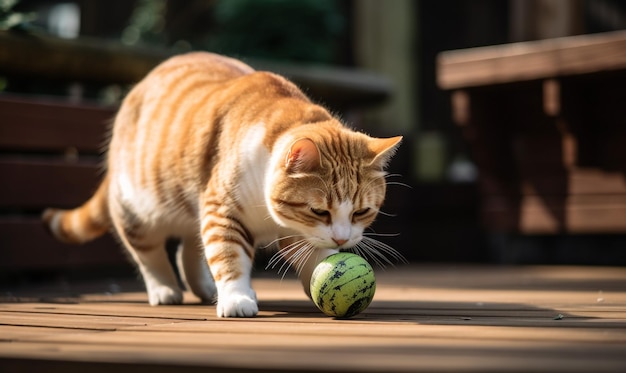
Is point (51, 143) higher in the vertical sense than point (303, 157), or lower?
lower

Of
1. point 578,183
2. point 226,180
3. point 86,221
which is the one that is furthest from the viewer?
A: point 578,183

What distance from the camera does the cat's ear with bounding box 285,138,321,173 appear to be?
2809mm

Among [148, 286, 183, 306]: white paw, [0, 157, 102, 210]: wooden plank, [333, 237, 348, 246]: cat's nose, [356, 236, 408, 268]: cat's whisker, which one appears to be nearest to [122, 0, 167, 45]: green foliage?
[356, 236, 408, 268]: cat's whisker

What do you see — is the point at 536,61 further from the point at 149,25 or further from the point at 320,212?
the point at 149,25

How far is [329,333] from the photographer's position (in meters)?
2.37

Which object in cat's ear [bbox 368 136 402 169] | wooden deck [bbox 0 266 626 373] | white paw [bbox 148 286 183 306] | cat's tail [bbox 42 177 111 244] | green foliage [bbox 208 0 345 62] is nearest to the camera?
wooden deck [bbox 0 266 626 373]

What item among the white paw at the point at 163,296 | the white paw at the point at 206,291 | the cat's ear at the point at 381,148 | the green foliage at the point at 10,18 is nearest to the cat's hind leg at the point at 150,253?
the white paw at the point at 163,296

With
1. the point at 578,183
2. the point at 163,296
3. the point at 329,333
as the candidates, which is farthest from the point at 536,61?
the point at 329,333

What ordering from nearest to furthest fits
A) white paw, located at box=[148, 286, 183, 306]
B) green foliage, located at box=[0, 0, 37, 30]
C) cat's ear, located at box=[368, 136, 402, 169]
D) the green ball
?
the green ball → cat's ear, located at box=[368, 136, 402, 169] → white paw, located at box=[148, 286, 183, 306] → green foliage, located at box=[0, 0, 37, 30]

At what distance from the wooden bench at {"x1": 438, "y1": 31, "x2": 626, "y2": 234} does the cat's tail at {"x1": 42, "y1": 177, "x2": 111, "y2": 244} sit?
2.23 meters

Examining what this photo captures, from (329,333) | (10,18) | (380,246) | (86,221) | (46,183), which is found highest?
(10,18)

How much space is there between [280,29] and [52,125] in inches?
104

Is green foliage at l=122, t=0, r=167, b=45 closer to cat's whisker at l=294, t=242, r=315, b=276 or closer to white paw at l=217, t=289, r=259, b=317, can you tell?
cat's whisker at l=294, t=242, r=315, b=276

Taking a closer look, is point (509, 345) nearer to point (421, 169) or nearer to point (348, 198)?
point (348, 198)
